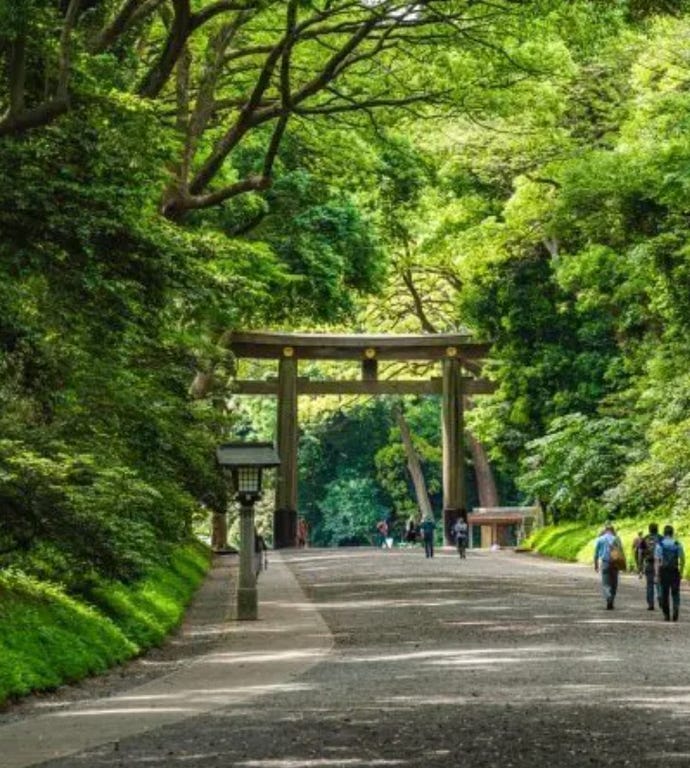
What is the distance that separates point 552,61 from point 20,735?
16.3 metres

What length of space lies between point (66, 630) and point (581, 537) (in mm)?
30520

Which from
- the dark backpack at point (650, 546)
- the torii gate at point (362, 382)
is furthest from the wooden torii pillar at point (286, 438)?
the dark backpack at point (650, 546)

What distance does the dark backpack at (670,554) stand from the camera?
2408 centimetres

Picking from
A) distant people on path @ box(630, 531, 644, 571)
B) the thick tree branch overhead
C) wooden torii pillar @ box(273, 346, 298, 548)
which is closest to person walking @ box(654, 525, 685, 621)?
the thick tree branch overhead

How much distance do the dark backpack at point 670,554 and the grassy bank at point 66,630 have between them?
703 cm

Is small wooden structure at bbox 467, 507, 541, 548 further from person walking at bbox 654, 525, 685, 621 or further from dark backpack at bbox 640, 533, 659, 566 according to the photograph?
person walking at bbox 654, 525, 685, 621

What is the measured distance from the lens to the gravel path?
1015 centimetres

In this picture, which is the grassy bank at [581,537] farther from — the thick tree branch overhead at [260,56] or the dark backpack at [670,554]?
the thick tree branch overhead at [260,56]

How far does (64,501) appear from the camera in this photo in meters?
16.0

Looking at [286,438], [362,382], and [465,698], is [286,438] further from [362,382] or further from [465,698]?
[465,698]

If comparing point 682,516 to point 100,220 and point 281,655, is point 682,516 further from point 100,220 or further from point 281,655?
point 100,220

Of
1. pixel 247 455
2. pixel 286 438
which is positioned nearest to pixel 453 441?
pixel 286 438

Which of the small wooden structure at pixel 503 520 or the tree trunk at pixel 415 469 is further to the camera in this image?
the tree trunk at pixel 415 469

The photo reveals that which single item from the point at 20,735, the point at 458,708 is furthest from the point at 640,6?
the point at 20,735
